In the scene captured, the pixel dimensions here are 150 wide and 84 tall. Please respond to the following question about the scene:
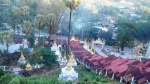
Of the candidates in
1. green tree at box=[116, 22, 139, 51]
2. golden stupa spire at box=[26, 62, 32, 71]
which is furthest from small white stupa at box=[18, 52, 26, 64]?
green tree at box=[116, 22, 139, 51]

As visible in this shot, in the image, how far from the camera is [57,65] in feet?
109

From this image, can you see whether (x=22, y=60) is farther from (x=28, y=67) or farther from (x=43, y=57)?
(x=43, y=57)

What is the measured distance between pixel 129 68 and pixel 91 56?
7.71 m

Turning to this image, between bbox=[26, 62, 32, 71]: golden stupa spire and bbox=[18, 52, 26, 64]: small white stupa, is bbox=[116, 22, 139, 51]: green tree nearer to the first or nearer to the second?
Answer: bbox=[18, 52, 26, 64]: small white stupa

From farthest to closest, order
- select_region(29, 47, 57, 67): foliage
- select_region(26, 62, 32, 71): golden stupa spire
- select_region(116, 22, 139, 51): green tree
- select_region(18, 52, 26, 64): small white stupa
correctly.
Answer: select_region(116, 22, 139, 51): green tree
select_region(18, 52, 26, 64): small white stupa
select_region(29, 47, 57, 67): foliage
select_region(26, 62, 32, 71): golden stupa spire

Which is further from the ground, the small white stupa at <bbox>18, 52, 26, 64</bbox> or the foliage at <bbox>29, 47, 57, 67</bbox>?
the foliage at <bbox>29, 47, 57, 67</bbox>

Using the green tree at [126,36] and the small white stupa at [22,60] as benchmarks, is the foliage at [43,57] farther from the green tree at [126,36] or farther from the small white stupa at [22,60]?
the green tree at [126,36]

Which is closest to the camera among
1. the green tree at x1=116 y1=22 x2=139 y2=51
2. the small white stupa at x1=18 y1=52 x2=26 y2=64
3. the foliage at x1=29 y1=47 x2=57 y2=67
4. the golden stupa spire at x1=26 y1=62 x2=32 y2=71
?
the golden stupa spire at x1=26 y1=62 x2=32 y2=71

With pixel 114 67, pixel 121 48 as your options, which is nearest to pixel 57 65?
pixel 114 67

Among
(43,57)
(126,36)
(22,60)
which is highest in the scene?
(126,36)

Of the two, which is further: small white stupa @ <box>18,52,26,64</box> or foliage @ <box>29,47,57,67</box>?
small white stupa @ <box>18,52,26,64</box>

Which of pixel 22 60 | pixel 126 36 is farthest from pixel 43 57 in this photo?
pixel 126 36

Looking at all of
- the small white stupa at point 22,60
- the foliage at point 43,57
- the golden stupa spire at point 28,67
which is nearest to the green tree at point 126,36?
the foliage at point 43,57

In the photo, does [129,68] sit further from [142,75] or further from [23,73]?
[23,73]
